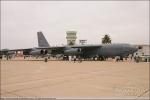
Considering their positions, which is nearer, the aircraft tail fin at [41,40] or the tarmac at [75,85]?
the tarmac at [75,85]

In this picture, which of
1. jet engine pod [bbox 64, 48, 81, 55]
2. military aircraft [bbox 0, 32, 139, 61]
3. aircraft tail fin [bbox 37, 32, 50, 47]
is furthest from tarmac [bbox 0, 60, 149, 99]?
aircraft tail fin [bbox 37, 32, 50, 47]

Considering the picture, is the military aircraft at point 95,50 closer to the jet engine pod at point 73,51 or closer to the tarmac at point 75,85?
the jet engine pod at point 73,51

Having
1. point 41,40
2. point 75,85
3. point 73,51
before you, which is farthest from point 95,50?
point 75,85

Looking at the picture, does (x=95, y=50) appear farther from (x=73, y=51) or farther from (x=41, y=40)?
(x=41, y=40)

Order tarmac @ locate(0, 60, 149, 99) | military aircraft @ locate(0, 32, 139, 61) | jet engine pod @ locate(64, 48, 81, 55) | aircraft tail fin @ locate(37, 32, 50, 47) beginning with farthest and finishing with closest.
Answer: aircraft tail fin @ locate(37, 32, 50, 47), jet engine pod @ locate(64, 48, 81, 55), military aircraft @ locate(0, 32, 139, 61), tarmac @ locate(0, 60, 149, 99)

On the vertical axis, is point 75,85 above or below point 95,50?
below

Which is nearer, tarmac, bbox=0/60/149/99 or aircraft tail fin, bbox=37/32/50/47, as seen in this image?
tarmac, bbox=0/60/149/99

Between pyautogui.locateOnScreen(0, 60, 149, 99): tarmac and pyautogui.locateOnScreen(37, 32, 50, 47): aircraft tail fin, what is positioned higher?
pyautogui.locateOnScreen(37, 32, 50, 47): aircraft tail fin

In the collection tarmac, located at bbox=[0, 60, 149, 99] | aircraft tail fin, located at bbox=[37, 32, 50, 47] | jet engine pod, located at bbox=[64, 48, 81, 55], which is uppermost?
aircraft tail fin, located at bbox=[37, 32, 50, 47]

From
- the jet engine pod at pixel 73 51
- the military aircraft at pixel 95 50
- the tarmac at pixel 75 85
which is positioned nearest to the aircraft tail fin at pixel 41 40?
the military aircraft at pixel 95 50

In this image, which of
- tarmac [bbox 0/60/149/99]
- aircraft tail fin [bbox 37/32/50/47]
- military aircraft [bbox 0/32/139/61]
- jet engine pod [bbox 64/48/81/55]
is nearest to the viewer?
tarmac [bbox 0/60/149/99]

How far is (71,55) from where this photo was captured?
44094 millimetres

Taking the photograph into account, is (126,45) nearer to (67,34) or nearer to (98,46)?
(98,46)

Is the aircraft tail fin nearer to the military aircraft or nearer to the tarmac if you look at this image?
the military aircraft
